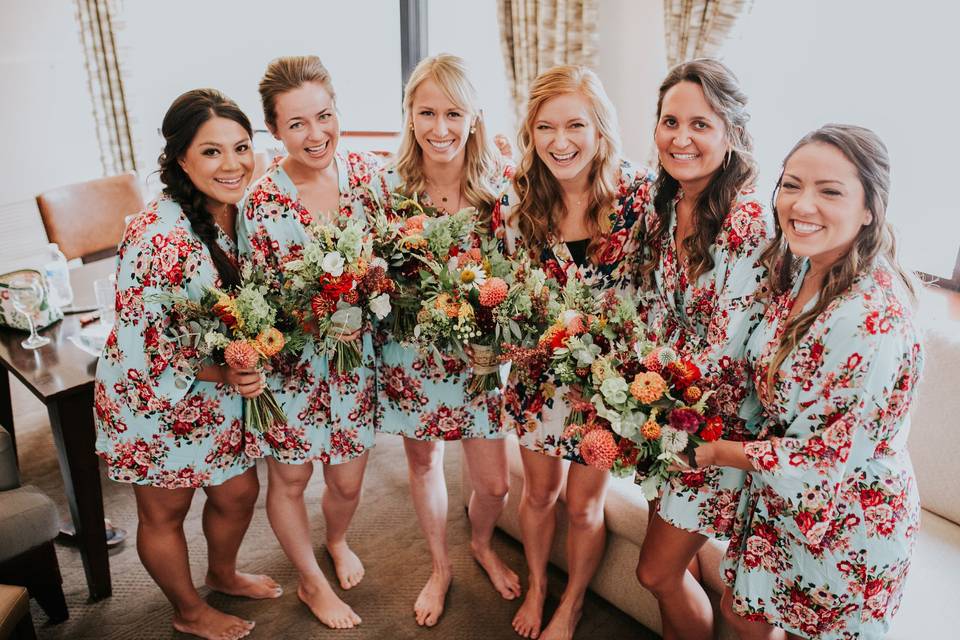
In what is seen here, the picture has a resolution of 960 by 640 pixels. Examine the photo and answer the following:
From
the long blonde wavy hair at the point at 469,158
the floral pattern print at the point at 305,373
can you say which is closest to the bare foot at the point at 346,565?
the floral pattern print at the point at 305,373

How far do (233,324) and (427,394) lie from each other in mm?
711

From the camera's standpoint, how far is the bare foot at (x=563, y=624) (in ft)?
8.20

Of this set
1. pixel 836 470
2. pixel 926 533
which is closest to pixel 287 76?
pixel 836 470

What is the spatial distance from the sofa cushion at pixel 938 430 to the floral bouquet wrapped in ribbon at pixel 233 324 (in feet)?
6.48

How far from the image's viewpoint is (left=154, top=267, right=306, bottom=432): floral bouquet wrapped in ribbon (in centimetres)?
199

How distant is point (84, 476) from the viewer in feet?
8.43

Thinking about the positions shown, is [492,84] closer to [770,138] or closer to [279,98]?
[770,138]

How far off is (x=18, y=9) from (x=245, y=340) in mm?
4469

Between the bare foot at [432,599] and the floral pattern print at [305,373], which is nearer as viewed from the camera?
the floral pattern print at [305,373]

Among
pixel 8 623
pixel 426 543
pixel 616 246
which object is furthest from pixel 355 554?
pixel 616 246

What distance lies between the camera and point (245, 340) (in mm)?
2008

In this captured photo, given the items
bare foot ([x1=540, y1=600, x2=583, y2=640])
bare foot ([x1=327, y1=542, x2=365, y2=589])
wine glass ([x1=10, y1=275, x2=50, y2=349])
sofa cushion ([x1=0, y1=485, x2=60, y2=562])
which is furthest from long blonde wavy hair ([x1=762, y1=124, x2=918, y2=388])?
wine glass ([x1=10, y1=275, x2=50, y2=349])

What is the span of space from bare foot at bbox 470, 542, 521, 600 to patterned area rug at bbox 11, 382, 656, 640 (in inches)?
1.4

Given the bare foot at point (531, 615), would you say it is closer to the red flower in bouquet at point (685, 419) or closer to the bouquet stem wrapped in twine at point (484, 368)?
the bouquet stem wrapped in twine at point (484, 368)
